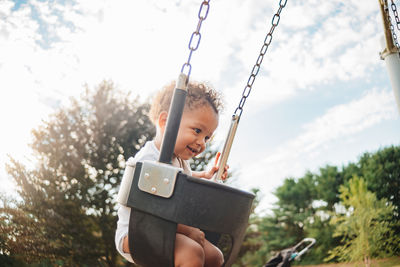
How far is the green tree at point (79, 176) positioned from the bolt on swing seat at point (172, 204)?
5690 mm

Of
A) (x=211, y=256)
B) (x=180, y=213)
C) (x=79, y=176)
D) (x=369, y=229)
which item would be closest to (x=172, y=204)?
(x=180, y=213)

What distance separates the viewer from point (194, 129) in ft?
5.74

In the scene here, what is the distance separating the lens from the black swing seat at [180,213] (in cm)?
109

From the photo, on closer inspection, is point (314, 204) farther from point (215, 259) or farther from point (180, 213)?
point (180, 213)

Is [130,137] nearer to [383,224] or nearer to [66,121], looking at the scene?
[66,121]

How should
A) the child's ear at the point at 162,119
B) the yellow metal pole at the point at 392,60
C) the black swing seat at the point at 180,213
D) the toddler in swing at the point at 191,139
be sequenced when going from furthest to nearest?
the yellow metal pole at the point at 392,60, the child's ear at the point at 162,119, the toddler in swing at the point at 191,139, the black swing seat at the point at 180,213

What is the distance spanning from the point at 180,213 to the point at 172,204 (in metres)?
0.04

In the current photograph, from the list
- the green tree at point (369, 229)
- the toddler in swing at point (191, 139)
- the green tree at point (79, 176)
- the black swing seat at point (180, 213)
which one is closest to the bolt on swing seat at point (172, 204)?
the black swing seat at point (180, 213)

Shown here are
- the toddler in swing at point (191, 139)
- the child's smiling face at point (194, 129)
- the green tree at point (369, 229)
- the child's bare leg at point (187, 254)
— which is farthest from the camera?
the green tree at point (369, 229)

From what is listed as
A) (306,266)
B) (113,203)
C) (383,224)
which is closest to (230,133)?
(383,224)

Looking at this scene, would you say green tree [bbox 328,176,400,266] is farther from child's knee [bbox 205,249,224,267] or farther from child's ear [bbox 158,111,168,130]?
child's ear [bbox 158,111,168,130]

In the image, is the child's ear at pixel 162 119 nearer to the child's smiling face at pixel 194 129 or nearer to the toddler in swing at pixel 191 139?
the toddler in swing at pixel 191 139

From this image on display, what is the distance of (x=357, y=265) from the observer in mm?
6508

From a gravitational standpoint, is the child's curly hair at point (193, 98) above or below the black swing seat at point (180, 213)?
above
